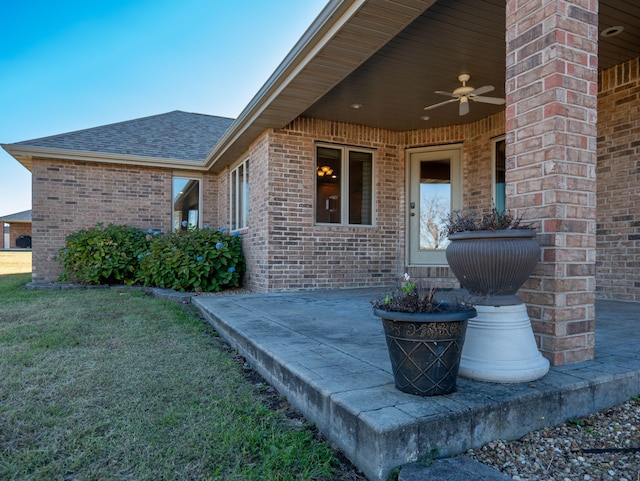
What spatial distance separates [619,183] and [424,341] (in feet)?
15.2

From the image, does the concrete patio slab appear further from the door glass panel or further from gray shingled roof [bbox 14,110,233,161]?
gray shingled roof [bbox 14,110,233,161]

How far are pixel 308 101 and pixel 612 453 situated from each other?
15.1ft

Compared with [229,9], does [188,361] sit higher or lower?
lower

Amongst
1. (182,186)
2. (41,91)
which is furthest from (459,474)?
(41,91)

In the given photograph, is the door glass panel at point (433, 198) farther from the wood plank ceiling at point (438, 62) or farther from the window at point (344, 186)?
the window at point (344, 186)

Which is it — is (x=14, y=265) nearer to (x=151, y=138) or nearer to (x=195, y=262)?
(x=151, y=138)

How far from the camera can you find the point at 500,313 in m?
1.90

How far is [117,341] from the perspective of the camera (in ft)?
11.4

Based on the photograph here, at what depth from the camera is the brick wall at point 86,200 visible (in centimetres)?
816

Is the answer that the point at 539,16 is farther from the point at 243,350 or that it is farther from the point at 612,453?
the point at 243,350

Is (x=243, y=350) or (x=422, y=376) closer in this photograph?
(x=422, y=376)

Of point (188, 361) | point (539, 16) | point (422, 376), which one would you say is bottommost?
point (188, 361)

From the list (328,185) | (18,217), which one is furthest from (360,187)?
(18,217)

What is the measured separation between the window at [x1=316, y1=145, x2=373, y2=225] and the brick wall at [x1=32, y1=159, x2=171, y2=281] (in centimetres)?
425
